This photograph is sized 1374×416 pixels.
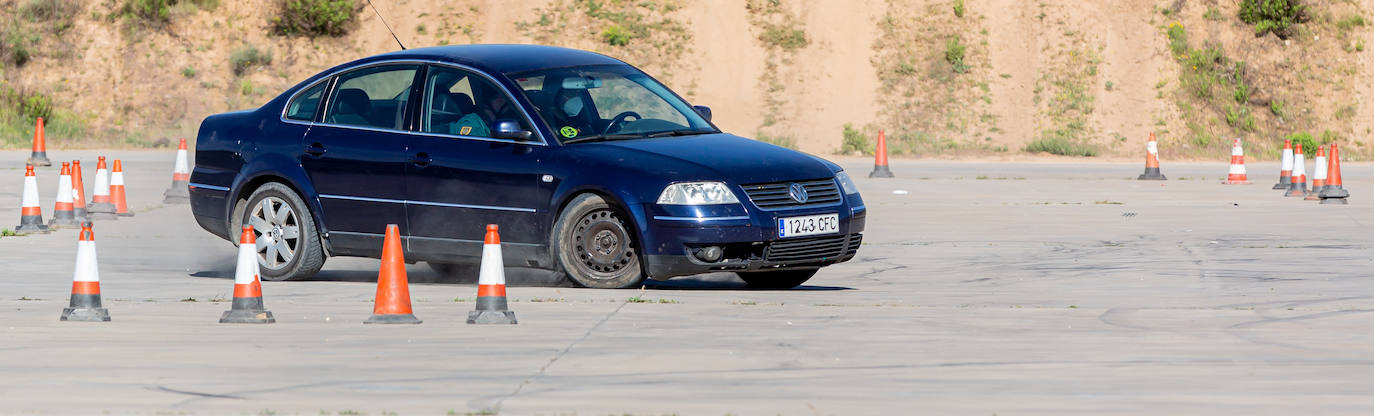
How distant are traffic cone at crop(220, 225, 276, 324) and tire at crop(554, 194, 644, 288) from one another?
2.26 m

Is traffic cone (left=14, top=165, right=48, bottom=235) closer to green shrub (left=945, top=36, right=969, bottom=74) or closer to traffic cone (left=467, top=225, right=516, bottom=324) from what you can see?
traffic cone (left=467, top=225, right=516, bottom=324)

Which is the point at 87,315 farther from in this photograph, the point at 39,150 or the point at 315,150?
the point at 39,150

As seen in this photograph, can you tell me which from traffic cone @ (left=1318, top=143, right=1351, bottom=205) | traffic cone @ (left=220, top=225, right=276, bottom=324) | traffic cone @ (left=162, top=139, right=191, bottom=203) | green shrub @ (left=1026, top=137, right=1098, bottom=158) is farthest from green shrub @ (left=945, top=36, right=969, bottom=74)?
traffic cone @ (left=220, top=225, right=276, bottom=324)

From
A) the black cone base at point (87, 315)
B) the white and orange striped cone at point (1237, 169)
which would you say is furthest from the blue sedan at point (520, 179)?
the white and orange striped cone at point (1237, 169)

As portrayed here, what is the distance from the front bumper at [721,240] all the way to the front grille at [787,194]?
52 millimetres

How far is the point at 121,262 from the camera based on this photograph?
13.6 m

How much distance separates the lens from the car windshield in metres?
11.4

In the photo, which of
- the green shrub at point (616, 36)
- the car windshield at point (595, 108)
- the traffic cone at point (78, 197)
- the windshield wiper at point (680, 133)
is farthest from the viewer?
the green shrub at point (616, 36)

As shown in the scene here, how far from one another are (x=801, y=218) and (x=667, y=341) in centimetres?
250

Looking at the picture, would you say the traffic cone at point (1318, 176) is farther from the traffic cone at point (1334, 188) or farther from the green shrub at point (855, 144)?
the green shrub at point (855, 144)

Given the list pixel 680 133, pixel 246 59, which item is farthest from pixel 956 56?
pixel 680 133

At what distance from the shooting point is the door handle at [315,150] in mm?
11882

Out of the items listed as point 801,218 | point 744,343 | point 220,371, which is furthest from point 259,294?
point 801,218

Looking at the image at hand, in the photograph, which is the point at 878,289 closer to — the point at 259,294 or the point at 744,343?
the point at 744,343
